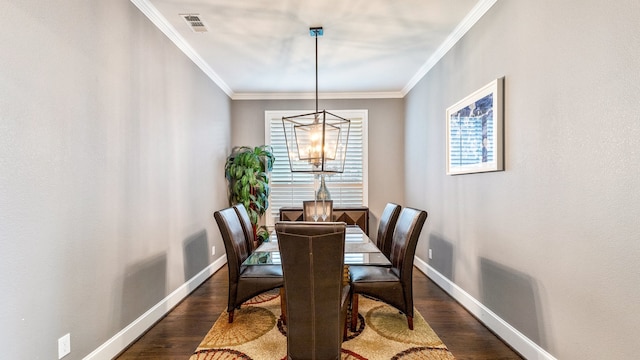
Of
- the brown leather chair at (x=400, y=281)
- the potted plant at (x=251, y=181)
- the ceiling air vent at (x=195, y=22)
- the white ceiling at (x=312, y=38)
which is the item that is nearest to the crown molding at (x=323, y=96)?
the white ceiling at (x=312, y=38)

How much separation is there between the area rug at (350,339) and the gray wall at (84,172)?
73cm

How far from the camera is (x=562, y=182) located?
192cm

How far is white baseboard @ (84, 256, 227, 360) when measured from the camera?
2.22 meters

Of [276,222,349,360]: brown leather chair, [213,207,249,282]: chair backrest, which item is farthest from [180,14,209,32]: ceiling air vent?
[276,222,349,360]: brown leather chair

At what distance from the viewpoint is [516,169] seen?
7.82 ft

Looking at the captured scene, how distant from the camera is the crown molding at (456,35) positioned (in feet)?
9.15

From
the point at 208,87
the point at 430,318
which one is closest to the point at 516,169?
the point at 430,318

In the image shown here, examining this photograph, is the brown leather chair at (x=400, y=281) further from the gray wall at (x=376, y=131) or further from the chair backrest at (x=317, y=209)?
the gray wall at (x=376, y=131)

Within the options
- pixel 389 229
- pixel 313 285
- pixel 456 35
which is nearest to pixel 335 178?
pixel 389 229

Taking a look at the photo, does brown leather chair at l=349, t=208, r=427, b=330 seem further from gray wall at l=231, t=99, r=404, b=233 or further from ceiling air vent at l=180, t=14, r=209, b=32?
gray wall at l=231, t=99, r=404, b=233

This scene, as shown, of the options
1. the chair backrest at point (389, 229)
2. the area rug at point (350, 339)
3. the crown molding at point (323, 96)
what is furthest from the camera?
the crown molding at point (323, 96)

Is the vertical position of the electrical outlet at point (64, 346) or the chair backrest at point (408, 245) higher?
the chair backrest at point (408, 245)

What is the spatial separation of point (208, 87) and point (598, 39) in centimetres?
410

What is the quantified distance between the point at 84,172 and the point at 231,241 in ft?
3.80
